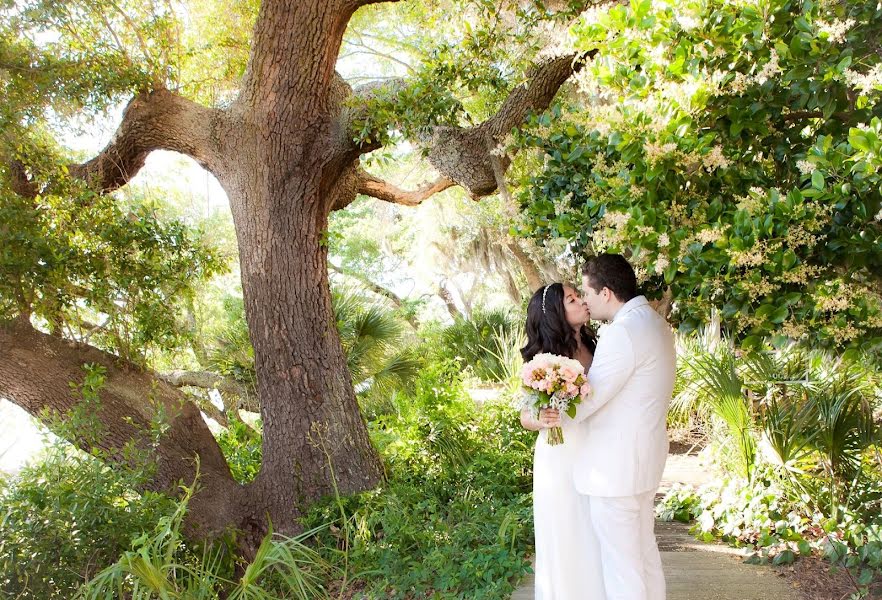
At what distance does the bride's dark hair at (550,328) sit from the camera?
→ 4051 mm

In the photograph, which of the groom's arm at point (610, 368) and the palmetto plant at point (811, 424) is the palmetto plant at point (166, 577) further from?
the palmetto plant at point (811, 424)

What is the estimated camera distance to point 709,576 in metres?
4.56

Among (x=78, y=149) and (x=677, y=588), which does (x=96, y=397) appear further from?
(x=677, y=588)

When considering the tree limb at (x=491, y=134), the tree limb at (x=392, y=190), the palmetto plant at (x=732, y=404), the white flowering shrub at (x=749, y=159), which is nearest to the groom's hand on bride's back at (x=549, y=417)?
the white flowering shrub at (x=749, y=159)

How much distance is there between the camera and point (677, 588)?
14.4ft

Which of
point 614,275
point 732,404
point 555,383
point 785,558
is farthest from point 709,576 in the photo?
point 614,275

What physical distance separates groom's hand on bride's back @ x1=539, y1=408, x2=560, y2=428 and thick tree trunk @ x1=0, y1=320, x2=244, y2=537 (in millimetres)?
3286

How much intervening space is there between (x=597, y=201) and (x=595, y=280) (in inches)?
28.4

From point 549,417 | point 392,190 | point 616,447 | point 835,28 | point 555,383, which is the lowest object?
point 616,447

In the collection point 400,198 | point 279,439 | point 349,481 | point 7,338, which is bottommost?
point 349,481

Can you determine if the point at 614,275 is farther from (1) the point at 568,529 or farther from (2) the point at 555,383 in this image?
(1) the point at 568,529

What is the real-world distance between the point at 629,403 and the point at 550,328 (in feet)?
2.62

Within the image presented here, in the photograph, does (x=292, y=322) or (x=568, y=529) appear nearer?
(x=568, y=529)

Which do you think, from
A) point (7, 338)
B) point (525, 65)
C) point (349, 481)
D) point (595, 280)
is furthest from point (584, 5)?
point (7, 338)
